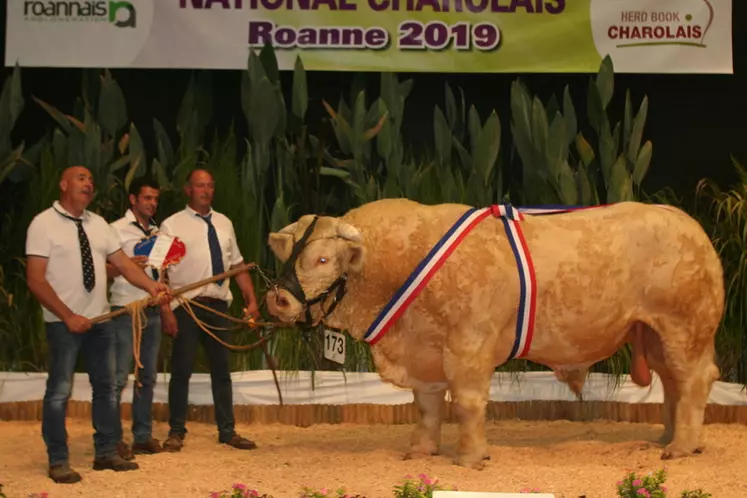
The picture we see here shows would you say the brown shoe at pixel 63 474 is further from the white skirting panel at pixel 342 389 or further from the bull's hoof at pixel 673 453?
the bull's hoof at pixel 673 453

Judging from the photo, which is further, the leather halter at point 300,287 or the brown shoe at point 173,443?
the brown shoe at point 173,443

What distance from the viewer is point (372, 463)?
512 centimetres

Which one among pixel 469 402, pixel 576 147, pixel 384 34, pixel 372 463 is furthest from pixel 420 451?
pixel 384 34

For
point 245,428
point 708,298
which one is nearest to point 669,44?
point 708,298

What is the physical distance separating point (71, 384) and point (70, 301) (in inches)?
14.4

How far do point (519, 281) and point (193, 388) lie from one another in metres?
2.20

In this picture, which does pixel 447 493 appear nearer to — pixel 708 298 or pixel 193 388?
pixel 708 298

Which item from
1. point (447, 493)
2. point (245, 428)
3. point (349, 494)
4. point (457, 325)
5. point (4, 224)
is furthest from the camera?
point (4, 224)

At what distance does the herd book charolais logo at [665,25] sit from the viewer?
22.8ft

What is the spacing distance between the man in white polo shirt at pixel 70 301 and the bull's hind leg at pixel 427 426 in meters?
1.33

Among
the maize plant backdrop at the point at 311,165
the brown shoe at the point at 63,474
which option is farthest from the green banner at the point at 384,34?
the brown shoe at the point at 63,474

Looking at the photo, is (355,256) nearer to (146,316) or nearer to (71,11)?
(146,316)

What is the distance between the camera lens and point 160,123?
23.9ft

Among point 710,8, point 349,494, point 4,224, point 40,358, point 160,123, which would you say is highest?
point 710,8
